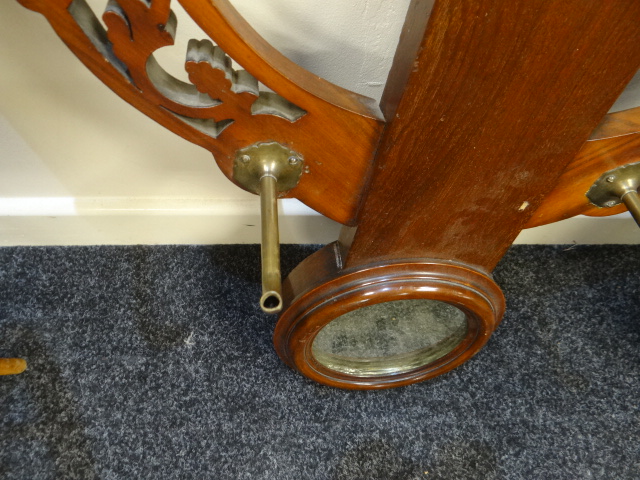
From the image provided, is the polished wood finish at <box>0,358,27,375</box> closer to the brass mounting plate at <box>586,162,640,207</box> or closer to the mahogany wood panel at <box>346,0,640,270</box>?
the mahogany wood panel at <box>346,0,640,270</box>

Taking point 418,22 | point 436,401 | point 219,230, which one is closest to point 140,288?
point 219,230

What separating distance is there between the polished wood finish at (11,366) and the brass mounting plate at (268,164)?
16.2 inches

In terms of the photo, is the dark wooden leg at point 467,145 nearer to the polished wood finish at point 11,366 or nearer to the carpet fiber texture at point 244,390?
the carpet fiber texture at point 244,390

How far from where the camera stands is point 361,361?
0.74 metres

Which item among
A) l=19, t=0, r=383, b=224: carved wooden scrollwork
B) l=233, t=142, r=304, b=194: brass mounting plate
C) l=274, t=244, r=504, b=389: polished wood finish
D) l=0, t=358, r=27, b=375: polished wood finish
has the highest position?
l=19, t=0, r=383, b=224: carved wooden scrollwork

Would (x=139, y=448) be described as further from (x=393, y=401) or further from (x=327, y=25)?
(x=327, y=25)

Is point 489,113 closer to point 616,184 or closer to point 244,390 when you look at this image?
point 616,184

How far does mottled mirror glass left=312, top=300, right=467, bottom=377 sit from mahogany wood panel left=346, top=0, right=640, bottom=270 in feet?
0.61

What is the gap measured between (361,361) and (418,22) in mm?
467

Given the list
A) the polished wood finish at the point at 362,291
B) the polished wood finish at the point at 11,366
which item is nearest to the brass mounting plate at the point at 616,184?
the polished wood finish at the point at 362,291

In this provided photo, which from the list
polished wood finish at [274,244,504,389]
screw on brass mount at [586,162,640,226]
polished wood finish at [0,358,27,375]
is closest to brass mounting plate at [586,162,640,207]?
screw on brass mount at [586,162,640,226]

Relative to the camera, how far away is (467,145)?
46 cm

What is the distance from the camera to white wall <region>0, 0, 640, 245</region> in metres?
0.55

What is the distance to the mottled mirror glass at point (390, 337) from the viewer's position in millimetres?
727
